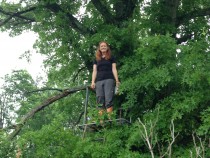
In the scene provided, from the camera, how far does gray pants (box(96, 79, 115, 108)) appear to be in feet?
26.6

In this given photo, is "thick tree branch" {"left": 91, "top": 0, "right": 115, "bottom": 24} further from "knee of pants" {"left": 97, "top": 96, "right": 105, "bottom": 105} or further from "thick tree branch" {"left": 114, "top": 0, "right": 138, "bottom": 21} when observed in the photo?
"knee of pants" {"left": 97, "top": 96, "right": 105, "bottom": 105}

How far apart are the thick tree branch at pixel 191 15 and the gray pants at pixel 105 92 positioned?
12.5 ft

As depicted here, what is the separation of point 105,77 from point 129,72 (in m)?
0.77

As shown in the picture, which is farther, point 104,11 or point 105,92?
point 104,11

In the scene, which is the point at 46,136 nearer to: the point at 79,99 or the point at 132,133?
the point at 132,133

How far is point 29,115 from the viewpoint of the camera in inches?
360

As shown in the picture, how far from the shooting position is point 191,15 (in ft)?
35.9

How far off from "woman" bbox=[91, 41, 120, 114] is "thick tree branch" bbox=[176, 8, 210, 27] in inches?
140

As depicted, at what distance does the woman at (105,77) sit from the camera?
812 centimetres

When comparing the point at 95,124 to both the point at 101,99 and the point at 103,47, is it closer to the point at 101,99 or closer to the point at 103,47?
the point at 101,99

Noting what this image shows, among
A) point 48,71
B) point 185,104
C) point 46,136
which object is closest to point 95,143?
point 46,136

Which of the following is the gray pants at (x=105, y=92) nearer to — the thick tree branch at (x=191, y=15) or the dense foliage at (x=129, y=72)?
the dense foliage at (x=129, y=72)

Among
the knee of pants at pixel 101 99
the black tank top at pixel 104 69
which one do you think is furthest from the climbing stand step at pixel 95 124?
the black tank top at pixel 104 69

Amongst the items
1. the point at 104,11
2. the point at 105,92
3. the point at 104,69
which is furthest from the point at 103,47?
the point at 104,11
